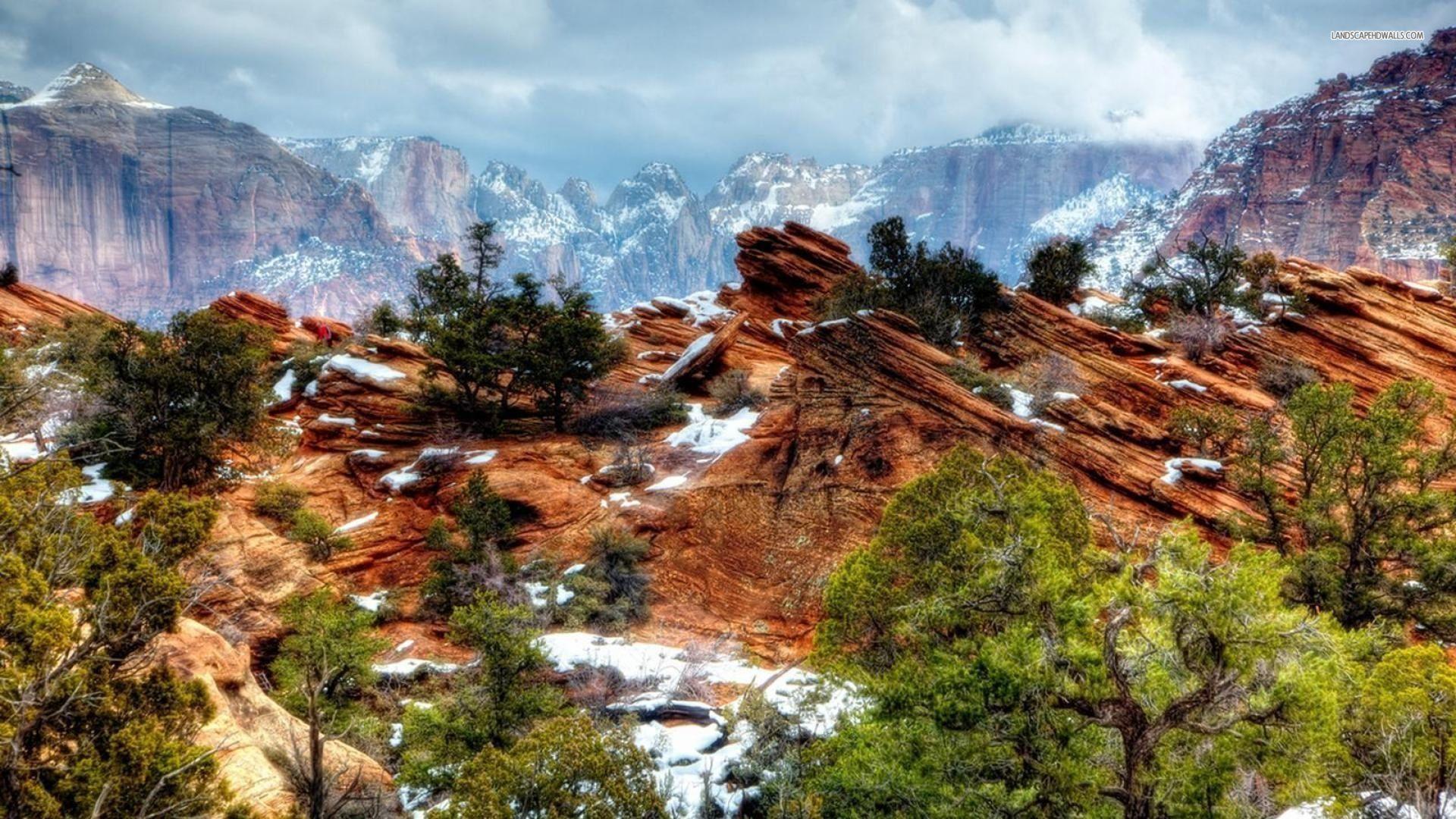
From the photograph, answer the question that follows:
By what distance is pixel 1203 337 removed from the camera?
30.4 m

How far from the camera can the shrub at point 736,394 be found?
99.7ft

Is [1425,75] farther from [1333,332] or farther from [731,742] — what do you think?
[731,742]

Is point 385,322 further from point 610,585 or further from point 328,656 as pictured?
point 328,656

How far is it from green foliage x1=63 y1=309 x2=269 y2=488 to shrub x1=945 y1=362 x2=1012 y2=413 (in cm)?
2688

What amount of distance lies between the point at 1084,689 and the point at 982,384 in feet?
61.6

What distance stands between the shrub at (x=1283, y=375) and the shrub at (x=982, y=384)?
39.0ft

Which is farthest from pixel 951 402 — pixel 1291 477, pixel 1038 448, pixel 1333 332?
pixel 1333 332

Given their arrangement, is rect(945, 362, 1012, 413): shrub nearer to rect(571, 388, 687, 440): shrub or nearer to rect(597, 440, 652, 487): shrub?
rect(571, 388, 687, 440): shrub

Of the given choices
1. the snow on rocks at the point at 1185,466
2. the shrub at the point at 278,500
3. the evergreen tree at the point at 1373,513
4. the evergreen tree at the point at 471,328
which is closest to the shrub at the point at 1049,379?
the snow on rocks at the point at 1185,466

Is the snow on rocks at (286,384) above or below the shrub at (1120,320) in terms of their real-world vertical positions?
below

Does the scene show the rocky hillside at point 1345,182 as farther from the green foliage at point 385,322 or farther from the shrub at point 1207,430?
the green foliage at point 385,322

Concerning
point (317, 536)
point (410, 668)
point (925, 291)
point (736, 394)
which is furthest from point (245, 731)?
point (925, 291)

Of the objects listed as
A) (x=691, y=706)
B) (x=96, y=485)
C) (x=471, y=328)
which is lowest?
(x=691, y=706)

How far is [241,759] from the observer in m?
10.9
